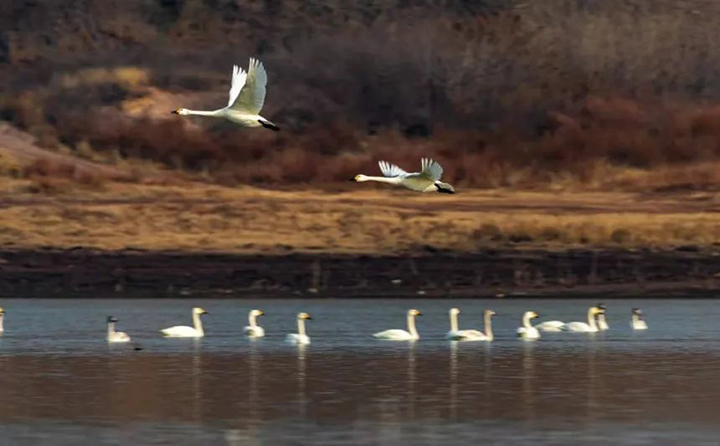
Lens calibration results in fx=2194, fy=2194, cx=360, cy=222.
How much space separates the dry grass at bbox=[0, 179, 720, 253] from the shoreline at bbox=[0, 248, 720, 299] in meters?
0.46

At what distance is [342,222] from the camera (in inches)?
1794

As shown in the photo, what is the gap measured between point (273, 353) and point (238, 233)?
47.4 ft

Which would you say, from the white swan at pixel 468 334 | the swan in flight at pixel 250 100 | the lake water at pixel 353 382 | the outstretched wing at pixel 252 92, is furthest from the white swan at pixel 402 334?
the outstretched wing at pixel 252 92

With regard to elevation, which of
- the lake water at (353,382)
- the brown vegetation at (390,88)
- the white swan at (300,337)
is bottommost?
the lake water at (353,382)

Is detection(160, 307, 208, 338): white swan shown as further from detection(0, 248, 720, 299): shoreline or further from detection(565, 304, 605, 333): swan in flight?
detection(0, 248, 720, 299): shoreline

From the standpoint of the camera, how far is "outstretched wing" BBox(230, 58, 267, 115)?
23.9 metres

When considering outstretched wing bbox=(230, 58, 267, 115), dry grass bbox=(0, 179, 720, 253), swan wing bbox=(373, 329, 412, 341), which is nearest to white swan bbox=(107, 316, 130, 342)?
swan wing bbox=(373, 329, 412, 341)

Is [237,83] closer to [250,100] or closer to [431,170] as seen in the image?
[250,100]

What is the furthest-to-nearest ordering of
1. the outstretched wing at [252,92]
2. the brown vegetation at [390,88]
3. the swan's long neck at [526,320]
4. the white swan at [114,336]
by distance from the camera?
the brown vegetation at [390,88], the swan's long neck at [526,320], the white swan at [114,336], the outstretched wing at [252,92]

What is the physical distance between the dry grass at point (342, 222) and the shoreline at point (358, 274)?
46cm

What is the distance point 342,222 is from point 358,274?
2440 millimetres

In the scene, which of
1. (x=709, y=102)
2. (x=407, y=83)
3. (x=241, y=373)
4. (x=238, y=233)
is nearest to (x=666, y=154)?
(x=709, y=102)

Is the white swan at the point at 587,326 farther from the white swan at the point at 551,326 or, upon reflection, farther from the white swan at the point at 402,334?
the white swan at the point at 402,334

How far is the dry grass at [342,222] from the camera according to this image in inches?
1753
